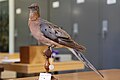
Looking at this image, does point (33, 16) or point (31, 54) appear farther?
point (31, 54)

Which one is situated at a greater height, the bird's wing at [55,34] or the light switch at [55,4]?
the light switch at [55,4]

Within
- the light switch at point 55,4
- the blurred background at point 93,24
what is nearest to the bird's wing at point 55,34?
the blurred background at point 93,24

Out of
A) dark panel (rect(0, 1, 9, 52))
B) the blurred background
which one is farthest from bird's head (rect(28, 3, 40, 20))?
dark panel (rect(0, 1, 9, 52))

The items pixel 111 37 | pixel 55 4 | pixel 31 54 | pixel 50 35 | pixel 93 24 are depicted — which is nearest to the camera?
pixel 50 35

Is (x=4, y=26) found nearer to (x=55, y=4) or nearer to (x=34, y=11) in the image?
(x=55, y=4)

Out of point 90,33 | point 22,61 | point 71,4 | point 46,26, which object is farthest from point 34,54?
point 71,4

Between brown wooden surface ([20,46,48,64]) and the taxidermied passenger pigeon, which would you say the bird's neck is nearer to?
the taxidermied passenger pigeon

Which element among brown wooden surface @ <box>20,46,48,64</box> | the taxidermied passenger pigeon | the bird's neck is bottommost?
brown wooden surface @ <box>20,46,48,64</box>

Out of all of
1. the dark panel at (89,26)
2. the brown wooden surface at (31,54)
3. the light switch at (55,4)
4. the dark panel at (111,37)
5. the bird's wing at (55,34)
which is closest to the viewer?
the bird's wing at (55,34)

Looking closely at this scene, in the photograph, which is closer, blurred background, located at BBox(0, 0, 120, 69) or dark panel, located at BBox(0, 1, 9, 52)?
blurred background, located at BBox(0, 0, 120, 69)

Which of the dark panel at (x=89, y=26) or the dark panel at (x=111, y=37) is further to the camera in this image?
the dark panel at (x=89, y=26)

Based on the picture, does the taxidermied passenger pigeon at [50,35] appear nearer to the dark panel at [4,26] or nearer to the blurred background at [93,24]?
the blurred background at [93,24]

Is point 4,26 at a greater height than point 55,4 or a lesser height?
lesser

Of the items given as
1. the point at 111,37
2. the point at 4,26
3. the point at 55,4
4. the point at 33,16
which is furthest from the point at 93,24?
the point at 33,16
